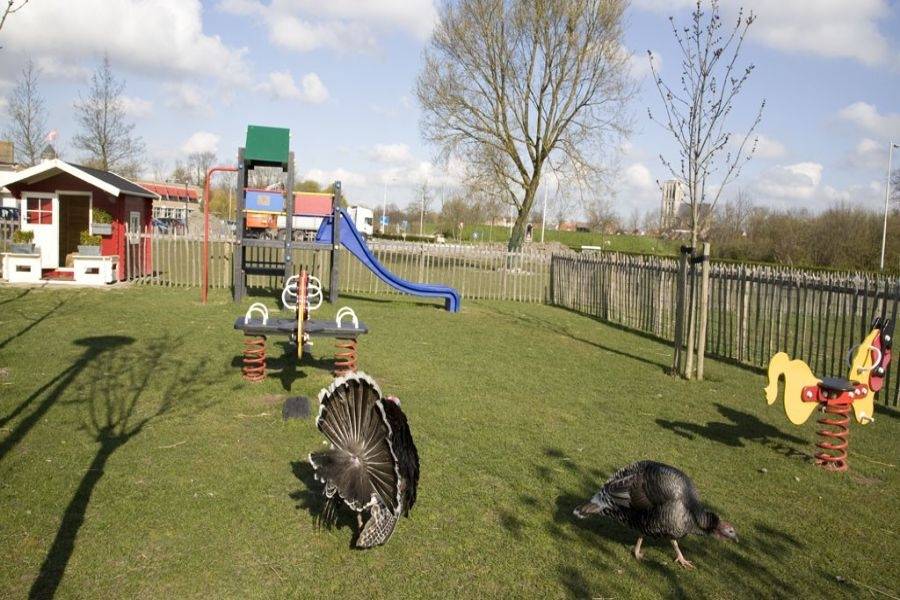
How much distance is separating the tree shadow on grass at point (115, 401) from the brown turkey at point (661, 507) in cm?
337

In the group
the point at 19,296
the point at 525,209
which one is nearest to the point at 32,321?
the point at 19,296

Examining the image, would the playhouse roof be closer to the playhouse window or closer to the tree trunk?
the playhouse window

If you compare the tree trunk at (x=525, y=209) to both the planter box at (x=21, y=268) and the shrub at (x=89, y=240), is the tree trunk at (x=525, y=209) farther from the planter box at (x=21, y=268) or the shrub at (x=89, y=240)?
the planter box at (x=21, y=268)

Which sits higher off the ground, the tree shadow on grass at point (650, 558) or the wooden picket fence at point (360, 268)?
the wooden picket fence at point (360, 268)

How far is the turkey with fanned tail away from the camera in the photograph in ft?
14.1

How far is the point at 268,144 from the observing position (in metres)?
17.0

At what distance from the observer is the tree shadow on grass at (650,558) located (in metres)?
4.31

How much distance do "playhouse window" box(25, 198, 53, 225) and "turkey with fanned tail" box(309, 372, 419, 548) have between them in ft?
58.4

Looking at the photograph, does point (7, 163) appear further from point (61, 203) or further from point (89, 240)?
point (89, 240)

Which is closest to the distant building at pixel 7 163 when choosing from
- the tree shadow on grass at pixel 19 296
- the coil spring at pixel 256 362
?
the tree shadow on grass at pixel 19 296

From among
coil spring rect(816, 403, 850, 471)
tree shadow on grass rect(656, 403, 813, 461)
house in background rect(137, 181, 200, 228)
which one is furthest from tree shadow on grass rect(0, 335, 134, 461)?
house in background rect(137, 181, 200, 228)

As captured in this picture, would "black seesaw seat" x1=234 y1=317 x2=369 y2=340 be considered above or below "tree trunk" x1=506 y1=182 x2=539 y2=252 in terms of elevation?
below

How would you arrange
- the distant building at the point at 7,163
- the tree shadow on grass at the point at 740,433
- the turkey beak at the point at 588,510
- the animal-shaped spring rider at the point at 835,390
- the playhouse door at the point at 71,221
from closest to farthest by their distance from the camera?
the turkey beak at the point at 588,510 < the animal-shaped spring rider at the point at 835,390 < the tree shadow on grass at the point at 740,433 < the playhouse door at the point at 71,221 < the distant building at the point at 7,163

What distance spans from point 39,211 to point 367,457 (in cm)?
1819
